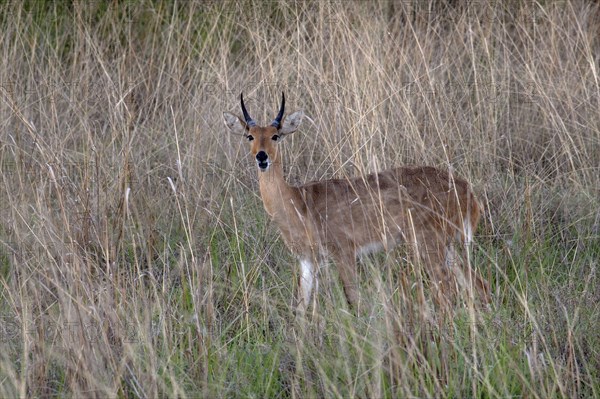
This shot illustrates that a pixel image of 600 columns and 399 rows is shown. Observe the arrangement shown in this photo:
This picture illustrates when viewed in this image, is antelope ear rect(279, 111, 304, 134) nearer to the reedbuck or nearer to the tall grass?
the reedbuck

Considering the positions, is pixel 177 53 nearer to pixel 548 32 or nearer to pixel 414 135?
pixel 414 135

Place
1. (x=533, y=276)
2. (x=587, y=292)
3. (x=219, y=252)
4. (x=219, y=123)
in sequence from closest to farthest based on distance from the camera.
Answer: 1. (x=587, y=292)
2. (x=533, y=276)
3. (x=219, y=252)
4. (x=219, y=123)

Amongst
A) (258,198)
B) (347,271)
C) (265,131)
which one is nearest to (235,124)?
(265,131)

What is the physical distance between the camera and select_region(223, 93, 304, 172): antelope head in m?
5.59

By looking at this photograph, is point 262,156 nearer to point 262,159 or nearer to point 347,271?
point 262,159

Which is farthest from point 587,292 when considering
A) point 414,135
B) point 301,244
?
point 414,135

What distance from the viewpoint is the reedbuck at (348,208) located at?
5348 mm

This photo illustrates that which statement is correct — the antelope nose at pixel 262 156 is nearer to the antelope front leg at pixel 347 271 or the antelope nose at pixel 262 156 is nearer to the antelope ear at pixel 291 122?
the antelope ear at pixel 291 122

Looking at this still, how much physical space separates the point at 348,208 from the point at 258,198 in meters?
0.88

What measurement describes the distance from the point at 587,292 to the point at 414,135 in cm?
203

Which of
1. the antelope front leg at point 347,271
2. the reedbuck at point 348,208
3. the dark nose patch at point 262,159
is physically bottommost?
the antelope front leg at point 347,271

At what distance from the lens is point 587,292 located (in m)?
4.44

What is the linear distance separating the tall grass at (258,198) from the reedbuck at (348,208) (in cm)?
14

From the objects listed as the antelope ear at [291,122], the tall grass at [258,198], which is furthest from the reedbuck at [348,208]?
the tall grass at [258,198]
